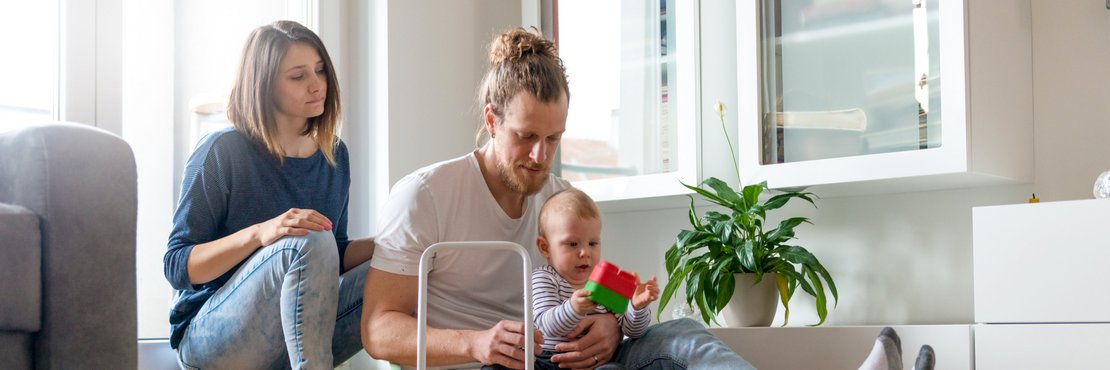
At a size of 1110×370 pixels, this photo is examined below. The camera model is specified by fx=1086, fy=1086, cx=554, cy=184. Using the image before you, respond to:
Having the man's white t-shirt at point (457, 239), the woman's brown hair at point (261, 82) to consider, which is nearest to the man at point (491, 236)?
the man's white t-shirt at point (457, 239)

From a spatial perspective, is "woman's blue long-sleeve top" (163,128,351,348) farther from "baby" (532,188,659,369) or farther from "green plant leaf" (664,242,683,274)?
"green plant leaf" (664,242,683,274)

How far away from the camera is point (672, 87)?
265 cm

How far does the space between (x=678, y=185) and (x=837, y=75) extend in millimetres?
456

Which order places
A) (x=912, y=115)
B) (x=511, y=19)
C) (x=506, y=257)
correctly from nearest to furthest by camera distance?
(x=506, y=257), (x=912, y=115), (x=511, y=19)

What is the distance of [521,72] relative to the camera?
75.7 inches

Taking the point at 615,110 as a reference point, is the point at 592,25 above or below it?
above

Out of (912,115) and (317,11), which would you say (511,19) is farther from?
(912,115)

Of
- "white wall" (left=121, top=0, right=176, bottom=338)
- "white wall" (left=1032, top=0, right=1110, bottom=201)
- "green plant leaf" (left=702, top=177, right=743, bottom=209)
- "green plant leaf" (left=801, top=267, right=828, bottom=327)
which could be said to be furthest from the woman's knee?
"white wall" (left=1032, top=0, right=1110, bottom=201)

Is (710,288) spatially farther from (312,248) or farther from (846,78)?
(312,248)

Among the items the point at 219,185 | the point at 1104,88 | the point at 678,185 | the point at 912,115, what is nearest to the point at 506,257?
the point at 219,185

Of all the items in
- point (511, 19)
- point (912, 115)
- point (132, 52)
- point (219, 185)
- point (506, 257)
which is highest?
point (511, 19)

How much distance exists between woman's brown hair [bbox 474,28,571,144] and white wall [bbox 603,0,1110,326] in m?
0.77

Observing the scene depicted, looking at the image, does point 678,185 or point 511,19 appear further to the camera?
point 511,19

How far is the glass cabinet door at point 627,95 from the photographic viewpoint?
102 inches
